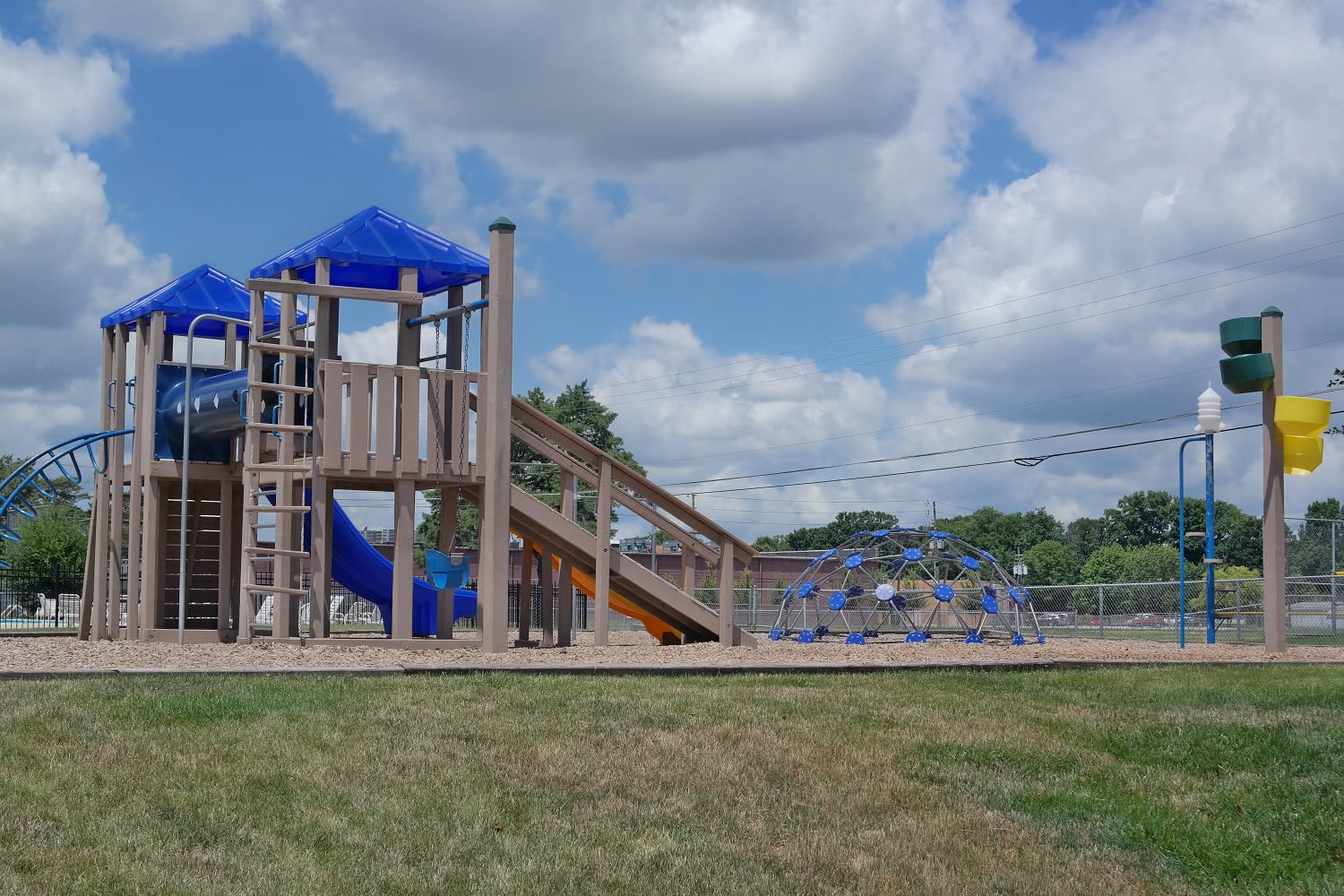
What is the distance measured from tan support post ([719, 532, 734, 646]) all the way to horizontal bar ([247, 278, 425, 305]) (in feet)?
18.2

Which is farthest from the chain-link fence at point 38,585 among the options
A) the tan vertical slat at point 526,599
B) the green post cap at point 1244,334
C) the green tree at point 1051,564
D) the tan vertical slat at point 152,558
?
the green tree at point 1051,564

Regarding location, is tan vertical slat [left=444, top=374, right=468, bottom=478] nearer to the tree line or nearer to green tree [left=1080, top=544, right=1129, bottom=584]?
the tree line

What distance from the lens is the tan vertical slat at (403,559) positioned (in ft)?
57.9

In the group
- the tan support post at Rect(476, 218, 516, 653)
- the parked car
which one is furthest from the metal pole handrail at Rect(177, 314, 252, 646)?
the parked car

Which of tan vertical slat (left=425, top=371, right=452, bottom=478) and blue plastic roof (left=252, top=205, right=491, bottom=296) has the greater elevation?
blue plastic roof (left=252, top=205, right=491, bottom=296)

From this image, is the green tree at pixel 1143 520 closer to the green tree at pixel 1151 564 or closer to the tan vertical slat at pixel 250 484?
the green tree at pixel 1151 564

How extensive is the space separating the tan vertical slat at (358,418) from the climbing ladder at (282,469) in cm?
51

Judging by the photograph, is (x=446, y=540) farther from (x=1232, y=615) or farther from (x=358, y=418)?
(x=1232, y=615)

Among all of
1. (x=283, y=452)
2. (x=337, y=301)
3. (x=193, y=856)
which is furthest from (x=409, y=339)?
(x=193, y=856)

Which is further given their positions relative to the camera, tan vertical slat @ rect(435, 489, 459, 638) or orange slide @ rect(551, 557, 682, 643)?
orange slide @ rect(551, 557, 682, 643)

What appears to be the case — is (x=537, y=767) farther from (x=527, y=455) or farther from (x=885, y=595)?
(x=527, y=455)

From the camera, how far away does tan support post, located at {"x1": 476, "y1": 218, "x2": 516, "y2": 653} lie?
1764 cm

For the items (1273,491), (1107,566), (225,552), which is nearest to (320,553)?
(225,552)

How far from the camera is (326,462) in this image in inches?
687
